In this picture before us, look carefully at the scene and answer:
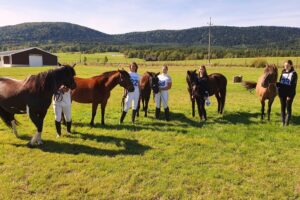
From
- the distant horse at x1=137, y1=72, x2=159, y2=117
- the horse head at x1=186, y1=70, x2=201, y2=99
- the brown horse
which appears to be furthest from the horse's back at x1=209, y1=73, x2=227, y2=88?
the brown horse

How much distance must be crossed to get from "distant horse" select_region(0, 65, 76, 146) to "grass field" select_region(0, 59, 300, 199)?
2.57 feet

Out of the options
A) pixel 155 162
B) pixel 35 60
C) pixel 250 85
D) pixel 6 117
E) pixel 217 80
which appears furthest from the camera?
pixel 35 60

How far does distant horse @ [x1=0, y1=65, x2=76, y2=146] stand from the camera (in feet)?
22.3

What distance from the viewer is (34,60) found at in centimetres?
6450

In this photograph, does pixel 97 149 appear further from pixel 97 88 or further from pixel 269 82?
pixel 269 82

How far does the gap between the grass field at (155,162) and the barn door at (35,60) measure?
193ft

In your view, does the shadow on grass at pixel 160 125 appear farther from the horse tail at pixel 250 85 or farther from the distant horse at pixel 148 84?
the horse tail at pixel 250 85

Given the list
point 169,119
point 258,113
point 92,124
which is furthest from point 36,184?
→ point 258,113

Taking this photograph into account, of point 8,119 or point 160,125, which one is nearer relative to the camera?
Result: point 8,119

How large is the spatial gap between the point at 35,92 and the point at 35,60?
6218 cm

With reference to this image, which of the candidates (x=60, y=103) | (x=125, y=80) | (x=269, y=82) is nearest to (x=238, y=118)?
(x=269, y=82)

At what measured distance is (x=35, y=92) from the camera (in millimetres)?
6773

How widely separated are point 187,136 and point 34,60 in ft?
205

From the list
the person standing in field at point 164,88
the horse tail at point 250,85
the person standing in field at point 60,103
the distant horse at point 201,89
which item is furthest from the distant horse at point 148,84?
the horse tail at point 250,85
